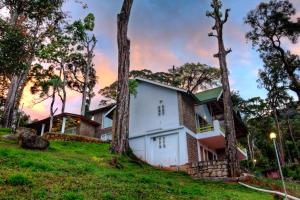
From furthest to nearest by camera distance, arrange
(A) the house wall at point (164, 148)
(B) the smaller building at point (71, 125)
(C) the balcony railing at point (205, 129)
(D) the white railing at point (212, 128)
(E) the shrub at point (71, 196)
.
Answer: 1. (B) the smaller building at point (71, 125)
2. (C) the balcony railing at point (205, 129)
3. (D) the white railing at point (212, 128)
4. (A) the house wall at point (164, 148)
5. (E) the shrub at point (71, 196)

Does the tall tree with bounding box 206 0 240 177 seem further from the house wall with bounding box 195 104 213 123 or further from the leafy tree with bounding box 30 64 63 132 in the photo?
the leafy tree with bounding box 30 64 63 132

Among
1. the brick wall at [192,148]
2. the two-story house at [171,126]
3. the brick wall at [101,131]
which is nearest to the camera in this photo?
the brick wall at [192,148]

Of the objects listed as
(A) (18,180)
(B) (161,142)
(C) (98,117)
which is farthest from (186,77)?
(A) (18,180)

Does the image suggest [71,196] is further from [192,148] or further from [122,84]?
[192,148]

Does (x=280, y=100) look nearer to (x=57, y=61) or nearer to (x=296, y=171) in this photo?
(x=296, y=171)

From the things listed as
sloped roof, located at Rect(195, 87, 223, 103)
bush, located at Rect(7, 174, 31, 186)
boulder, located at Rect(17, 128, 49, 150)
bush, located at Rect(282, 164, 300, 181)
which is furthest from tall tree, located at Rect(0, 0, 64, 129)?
bush, located at Rect(282, 164, 300, 181)

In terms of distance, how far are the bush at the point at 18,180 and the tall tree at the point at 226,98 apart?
46.5 feet

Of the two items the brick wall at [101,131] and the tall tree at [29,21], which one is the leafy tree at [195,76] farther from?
the tall tree at [29,21]

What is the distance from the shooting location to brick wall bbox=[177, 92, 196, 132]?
26.6m

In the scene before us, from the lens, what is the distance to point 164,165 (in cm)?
2572

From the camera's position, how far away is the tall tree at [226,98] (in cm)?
1986

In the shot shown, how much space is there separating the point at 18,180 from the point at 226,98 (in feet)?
54.1

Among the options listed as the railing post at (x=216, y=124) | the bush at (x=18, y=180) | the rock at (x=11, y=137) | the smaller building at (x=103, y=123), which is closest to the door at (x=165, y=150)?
the railing post at (x=216, y=124)

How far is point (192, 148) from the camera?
26.3 metres
